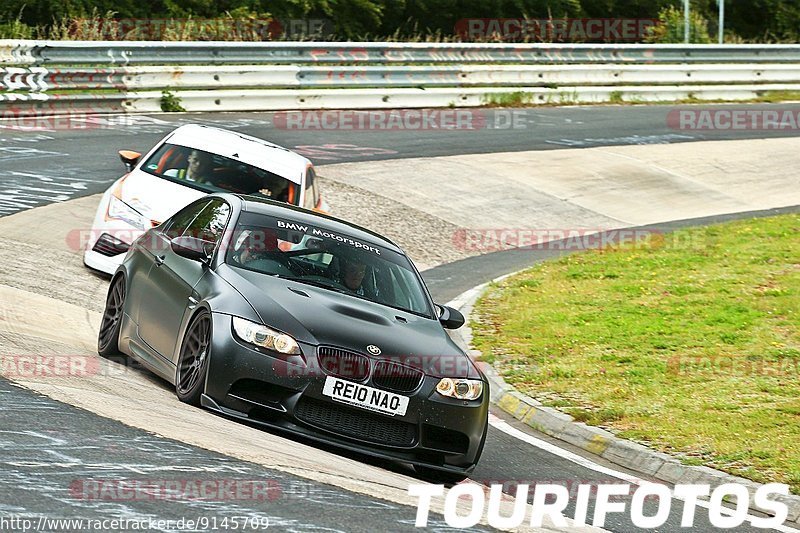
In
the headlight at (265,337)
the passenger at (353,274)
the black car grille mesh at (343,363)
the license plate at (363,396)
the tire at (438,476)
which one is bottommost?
the tire at (438,476)

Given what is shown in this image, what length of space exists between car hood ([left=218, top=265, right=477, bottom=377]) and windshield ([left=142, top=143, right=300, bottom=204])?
15.8ft

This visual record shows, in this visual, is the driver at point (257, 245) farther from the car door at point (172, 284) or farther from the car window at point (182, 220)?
the car window at point (182, 220)

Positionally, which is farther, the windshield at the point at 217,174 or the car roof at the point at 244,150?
the car roof at the point at 244,150

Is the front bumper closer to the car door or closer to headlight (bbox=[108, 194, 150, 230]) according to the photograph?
the car door

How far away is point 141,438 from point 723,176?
63.0 ft

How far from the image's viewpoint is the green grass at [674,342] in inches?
383

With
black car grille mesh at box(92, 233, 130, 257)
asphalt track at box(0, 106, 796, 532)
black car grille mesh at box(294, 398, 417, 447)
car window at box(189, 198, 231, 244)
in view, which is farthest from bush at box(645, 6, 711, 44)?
black car grille mesh at box(294, 398, 417, 447)

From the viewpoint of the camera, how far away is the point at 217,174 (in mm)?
13430

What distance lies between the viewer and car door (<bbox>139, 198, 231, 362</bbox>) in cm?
867

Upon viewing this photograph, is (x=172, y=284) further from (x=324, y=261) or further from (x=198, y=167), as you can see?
(x=198, y=167)

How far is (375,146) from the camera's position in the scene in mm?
22953

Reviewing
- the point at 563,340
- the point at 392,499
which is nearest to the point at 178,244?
the point at 392,499

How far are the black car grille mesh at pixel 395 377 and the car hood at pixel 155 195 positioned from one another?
542cm

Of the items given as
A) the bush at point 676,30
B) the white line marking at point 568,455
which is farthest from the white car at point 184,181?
the bush at point 676,30
